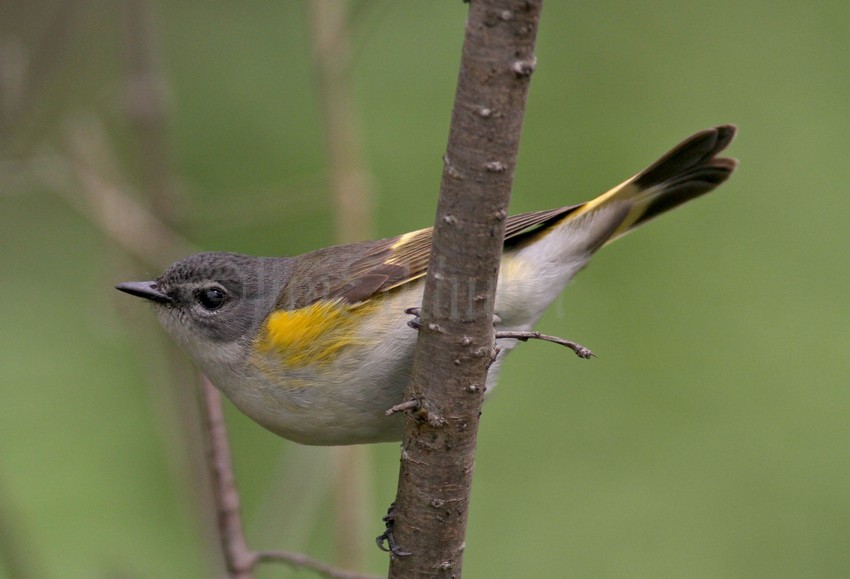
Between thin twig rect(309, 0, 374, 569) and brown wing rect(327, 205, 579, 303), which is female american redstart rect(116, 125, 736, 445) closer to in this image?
brown wing rect(327, 205, 579, 303)

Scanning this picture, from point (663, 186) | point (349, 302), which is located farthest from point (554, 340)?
point (663, 186)

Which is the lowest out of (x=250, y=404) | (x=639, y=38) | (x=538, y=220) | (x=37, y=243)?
(x=250, y=404)

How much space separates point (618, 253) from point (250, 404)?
2.24 meters

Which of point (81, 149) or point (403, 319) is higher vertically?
point (81, 149)

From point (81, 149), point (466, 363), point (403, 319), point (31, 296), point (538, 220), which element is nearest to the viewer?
point (466, 363)

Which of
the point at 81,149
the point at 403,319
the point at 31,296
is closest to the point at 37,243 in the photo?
the point at 31,296

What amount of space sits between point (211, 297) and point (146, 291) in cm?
24

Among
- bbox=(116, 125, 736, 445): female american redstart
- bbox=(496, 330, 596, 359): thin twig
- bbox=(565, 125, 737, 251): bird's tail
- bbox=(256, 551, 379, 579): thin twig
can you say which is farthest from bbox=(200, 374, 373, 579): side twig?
bbox=(565, 125, 737, 251): bird's tail

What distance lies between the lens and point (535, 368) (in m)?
4.88

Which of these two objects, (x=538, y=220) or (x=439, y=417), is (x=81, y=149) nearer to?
(x=538, y=220)

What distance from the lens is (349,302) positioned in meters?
3.35

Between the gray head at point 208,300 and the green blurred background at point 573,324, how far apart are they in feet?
0.92

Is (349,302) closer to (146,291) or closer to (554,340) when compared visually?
(146,291)

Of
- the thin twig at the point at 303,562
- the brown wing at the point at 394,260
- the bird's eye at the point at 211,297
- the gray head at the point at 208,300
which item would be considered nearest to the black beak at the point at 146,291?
the gray head at the point at 208,300
